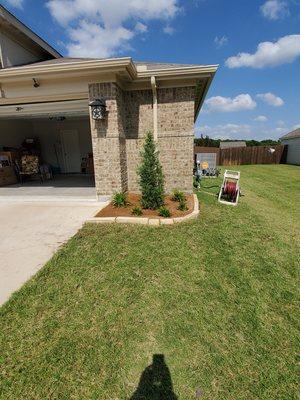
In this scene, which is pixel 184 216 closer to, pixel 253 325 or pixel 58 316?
pixel 253 325

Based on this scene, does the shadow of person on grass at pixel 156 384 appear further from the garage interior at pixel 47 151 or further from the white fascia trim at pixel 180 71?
the garage interior at pixel 47 151

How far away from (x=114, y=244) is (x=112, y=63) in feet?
12.9

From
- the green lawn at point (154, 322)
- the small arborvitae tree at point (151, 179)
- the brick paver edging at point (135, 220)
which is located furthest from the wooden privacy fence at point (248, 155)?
the green lawn at point (154, 322)

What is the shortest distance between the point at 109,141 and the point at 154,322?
4.56 m

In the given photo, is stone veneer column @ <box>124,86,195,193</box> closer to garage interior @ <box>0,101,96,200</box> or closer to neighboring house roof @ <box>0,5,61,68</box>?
garage interior @ <box>0,101,96,200</box>

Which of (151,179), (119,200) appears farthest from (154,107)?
(119,200)

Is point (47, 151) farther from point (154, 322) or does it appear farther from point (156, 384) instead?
point (156, 384)

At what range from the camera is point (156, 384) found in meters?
1.85

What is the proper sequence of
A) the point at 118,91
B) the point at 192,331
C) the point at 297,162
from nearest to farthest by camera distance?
the point at 192,331 < the point at 118,91 < the point at 297,162

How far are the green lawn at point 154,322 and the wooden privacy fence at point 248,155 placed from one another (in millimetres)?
19694

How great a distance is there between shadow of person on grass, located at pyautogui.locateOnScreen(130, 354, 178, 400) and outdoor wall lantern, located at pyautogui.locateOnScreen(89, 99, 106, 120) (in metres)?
5.09

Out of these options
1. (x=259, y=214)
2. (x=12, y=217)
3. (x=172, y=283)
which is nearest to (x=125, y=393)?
(x=172, y=283)

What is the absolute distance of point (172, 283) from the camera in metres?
3.03

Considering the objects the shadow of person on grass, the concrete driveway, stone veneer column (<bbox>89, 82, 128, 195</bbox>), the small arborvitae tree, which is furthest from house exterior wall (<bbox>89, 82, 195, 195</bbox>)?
the shadow of person on grass
